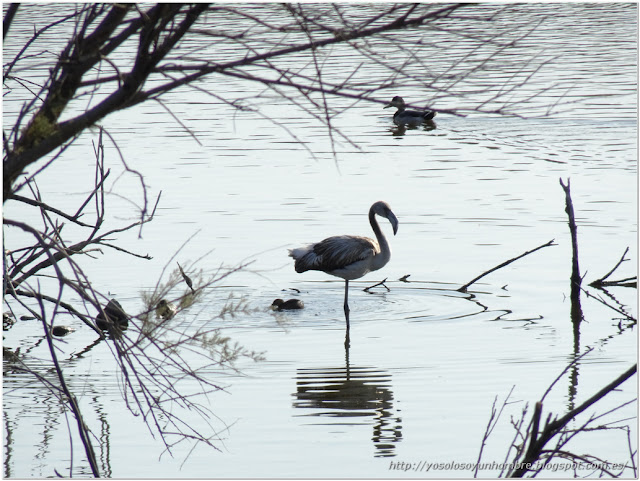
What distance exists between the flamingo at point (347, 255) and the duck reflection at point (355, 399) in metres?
2.56

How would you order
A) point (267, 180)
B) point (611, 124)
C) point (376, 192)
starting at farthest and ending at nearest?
point (611, 124) → point (267, 180) → point (376, 192)

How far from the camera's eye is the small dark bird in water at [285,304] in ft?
35.1

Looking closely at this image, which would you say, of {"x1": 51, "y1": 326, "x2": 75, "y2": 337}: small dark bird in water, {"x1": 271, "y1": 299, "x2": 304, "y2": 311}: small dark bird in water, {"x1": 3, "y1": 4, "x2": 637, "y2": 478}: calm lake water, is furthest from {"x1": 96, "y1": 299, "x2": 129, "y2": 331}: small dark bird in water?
{"x1": 271, "y1": 299, "x2": 304, "y2": 311}: small dark bird in water

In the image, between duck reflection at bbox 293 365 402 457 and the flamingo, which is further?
the flamingo

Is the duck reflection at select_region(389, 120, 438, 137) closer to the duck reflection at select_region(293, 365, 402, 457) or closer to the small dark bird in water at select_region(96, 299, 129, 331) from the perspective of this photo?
the small dark bird in water at select_region(96, 299, 129, 331)

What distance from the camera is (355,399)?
27.2 feet

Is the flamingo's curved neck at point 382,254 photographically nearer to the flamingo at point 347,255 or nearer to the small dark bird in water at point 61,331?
the flamingo at point 347,255

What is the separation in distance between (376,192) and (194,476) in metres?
10.7

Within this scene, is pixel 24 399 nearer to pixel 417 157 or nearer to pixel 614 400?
pixel 614 400

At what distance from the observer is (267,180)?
1795 centimetres

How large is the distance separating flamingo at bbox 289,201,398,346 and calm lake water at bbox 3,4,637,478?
0.40 meters

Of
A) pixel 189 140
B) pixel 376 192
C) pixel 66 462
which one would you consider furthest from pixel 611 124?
pixel 66 462

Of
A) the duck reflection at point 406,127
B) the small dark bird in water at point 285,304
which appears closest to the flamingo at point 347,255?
the small dark bird in water at point 285,304

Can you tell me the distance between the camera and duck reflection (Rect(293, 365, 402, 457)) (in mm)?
7363
